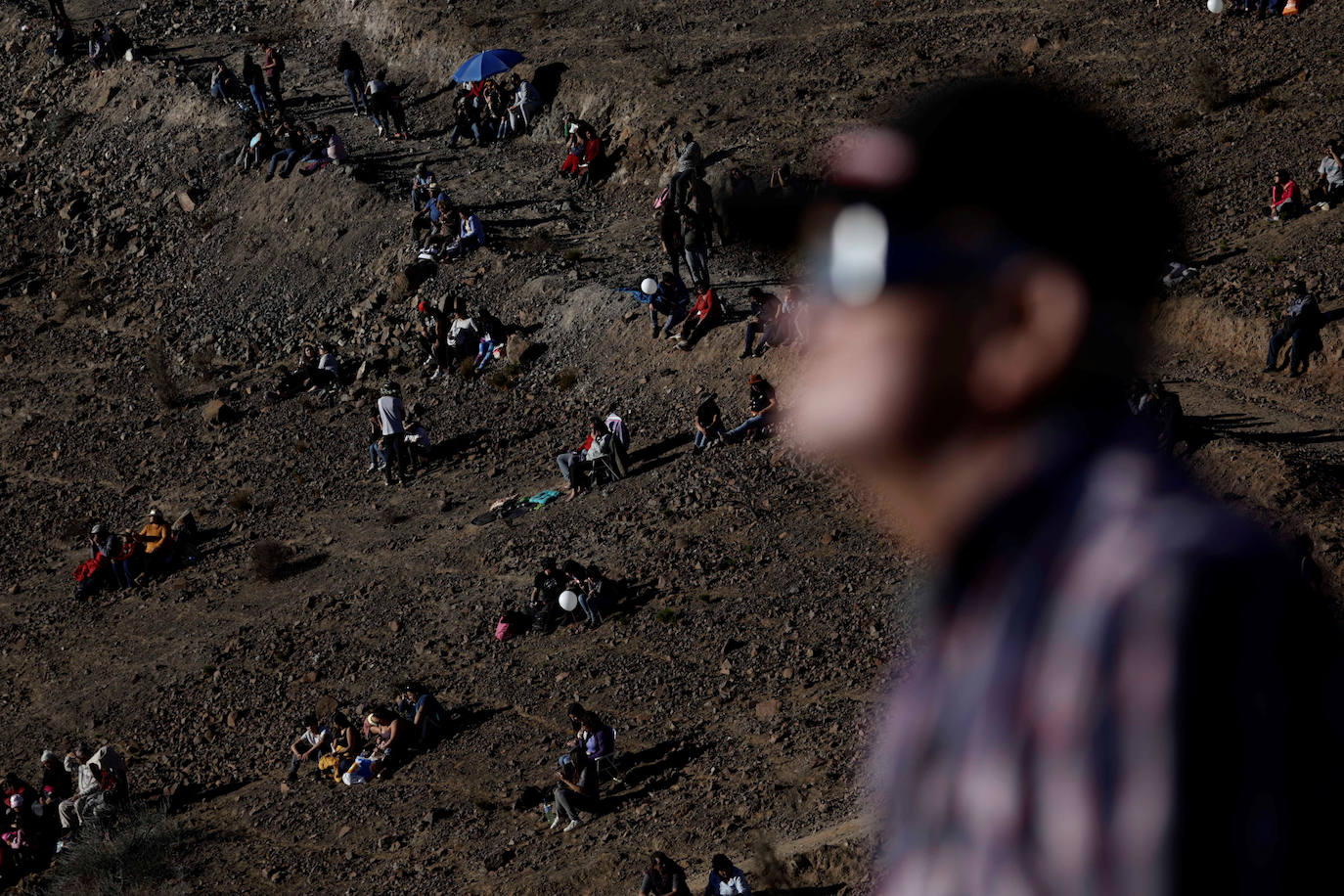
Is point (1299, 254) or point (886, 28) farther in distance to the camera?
point (886, 28)

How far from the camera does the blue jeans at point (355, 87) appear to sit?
123 ft

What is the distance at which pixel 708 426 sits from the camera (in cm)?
2147

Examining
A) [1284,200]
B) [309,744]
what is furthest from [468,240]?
[1284,200]

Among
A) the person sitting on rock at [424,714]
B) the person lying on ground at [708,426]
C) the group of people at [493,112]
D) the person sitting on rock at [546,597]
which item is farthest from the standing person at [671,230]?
the group of people at [493,112]

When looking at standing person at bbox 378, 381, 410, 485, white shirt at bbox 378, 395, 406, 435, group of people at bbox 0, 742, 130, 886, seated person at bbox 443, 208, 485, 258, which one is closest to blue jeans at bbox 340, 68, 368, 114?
seated person at bbox 443, 208, 485, 258

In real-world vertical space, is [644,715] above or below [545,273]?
below

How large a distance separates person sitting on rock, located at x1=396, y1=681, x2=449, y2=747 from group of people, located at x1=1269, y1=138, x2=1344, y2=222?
16233 millimetres

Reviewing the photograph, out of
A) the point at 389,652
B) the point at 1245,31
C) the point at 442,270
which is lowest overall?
the point at 389,652

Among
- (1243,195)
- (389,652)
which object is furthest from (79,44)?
(1243,195)

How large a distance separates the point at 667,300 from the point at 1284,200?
1067 cm

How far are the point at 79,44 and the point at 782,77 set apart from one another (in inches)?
955

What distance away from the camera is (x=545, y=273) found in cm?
2822

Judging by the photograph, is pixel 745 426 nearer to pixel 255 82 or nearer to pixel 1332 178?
pixel 1332 178

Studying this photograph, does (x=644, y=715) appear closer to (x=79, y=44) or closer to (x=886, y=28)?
(x=886, y=28)
